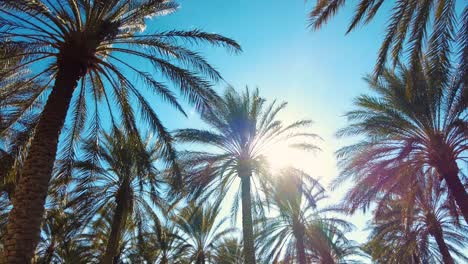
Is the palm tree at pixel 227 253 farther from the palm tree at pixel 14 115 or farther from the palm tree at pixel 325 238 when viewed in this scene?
Answer: the palm tree at pixel 14 115

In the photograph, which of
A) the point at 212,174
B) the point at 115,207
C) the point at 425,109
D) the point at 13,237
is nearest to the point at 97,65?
the point at 13,237

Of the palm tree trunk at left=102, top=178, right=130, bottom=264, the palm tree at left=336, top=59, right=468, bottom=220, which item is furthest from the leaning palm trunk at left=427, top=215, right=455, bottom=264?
the palm tree trunk at left=102, top=178, right=130, bottom=264

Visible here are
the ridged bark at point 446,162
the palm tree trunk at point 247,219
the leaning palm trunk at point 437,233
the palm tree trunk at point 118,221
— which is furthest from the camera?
the leaning palm trunk at point 437,233

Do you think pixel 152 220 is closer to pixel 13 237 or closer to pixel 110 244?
pixel 110 244

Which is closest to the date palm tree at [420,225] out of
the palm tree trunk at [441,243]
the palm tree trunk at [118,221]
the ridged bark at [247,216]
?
the palm tree trunk at [441,243]

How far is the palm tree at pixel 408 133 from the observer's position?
498 inches

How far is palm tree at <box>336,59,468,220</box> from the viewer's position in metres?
12.6

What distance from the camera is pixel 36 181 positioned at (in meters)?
6.92

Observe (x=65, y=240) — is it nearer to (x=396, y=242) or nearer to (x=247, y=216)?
(x=247, y=216)

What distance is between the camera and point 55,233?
17.4 metres

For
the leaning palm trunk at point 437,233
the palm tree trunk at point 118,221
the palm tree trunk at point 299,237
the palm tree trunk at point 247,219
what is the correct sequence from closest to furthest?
the palm tree trunk at point 247,219 < the palm tree trunk at point 118,221 < the leaning palm trunk at point 437,233 < the palm tree trunk at point 299,237

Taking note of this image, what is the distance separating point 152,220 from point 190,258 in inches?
355

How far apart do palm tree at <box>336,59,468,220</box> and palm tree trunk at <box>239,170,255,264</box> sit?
416cm

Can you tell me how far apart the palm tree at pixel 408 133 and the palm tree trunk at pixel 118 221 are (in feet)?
30.8
